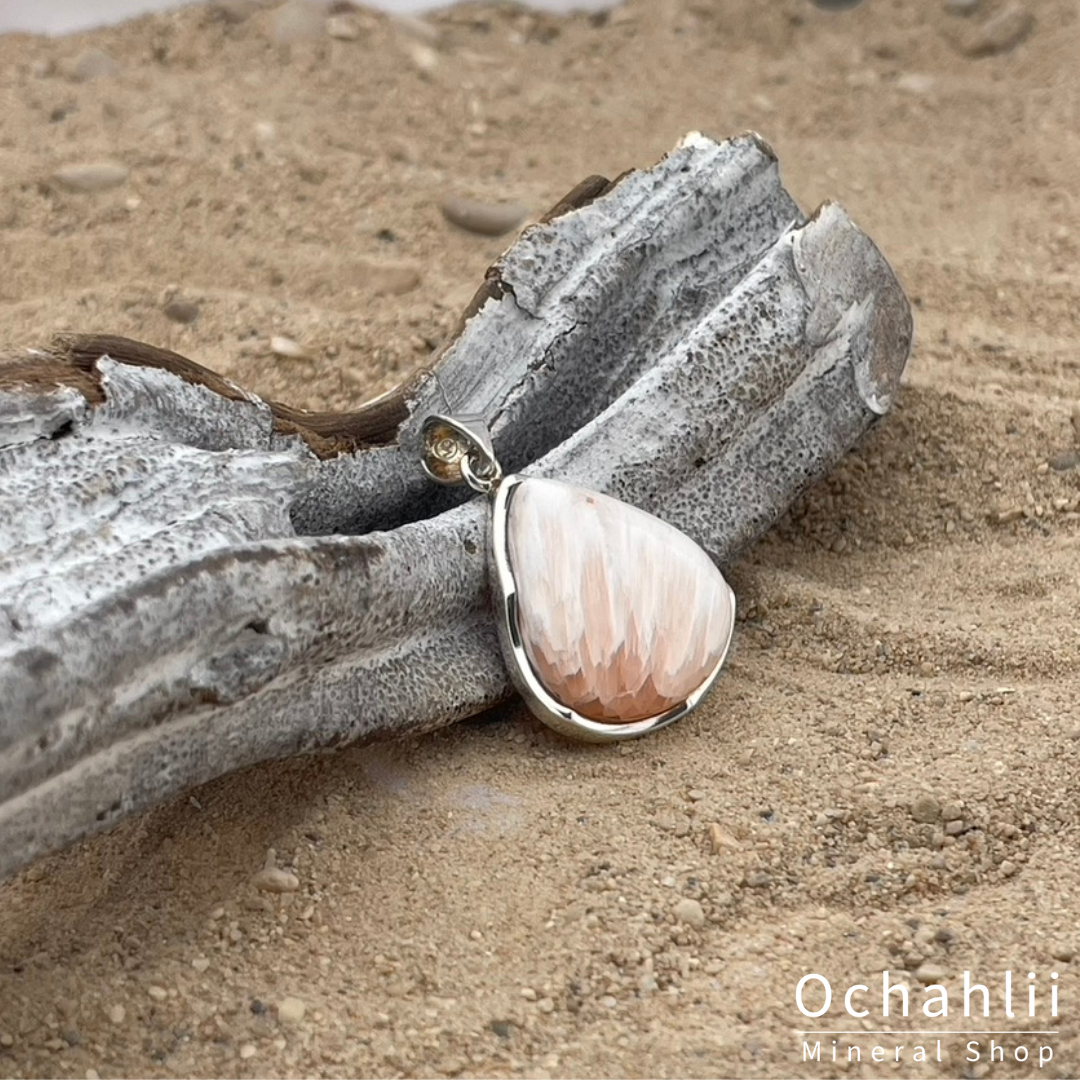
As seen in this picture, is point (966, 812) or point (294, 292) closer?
point (966, 812)

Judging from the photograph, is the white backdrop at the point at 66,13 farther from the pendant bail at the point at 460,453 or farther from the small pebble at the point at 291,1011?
the small pebble at the point at 291,1011

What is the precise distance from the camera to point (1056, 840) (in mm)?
1690

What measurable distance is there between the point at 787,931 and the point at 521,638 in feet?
1.54

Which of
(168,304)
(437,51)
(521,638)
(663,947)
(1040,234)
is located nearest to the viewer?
(663,947)

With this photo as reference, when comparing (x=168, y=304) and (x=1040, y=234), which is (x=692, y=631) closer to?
(x=168, y=304)

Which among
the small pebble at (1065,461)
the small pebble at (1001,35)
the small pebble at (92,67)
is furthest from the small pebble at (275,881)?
the small pebble at (1001,35)

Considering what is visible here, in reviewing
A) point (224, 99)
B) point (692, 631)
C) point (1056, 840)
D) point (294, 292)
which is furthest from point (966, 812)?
point (224, 99)

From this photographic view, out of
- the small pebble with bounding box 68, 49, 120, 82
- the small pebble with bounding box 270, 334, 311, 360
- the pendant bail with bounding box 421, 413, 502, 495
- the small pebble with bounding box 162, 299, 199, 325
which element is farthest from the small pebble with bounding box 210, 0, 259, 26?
the pendant bail with bounding box 421, 413, 502, 495

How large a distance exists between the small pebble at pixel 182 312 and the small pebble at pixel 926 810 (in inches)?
69.2

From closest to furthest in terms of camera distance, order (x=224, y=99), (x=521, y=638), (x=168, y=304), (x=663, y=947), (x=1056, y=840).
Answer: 1. (x=663, y=947)
2. (x=1056, y=840)
3. (x=521, y=638)
4. (x=168, y=304)
5. (x=224, y=99)

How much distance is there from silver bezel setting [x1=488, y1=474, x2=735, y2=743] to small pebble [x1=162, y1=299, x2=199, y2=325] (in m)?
1.24

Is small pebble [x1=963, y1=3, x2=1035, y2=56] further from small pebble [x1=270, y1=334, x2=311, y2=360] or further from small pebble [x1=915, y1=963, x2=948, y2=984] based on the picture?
small pebble [x1=915, y1=963, x2=948, y2=984]

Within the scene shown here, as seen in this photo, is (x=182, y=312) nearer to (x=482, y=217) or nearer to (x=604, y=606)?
(x=482, y=217)

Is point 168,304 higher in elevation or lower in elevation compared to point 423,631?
lower
